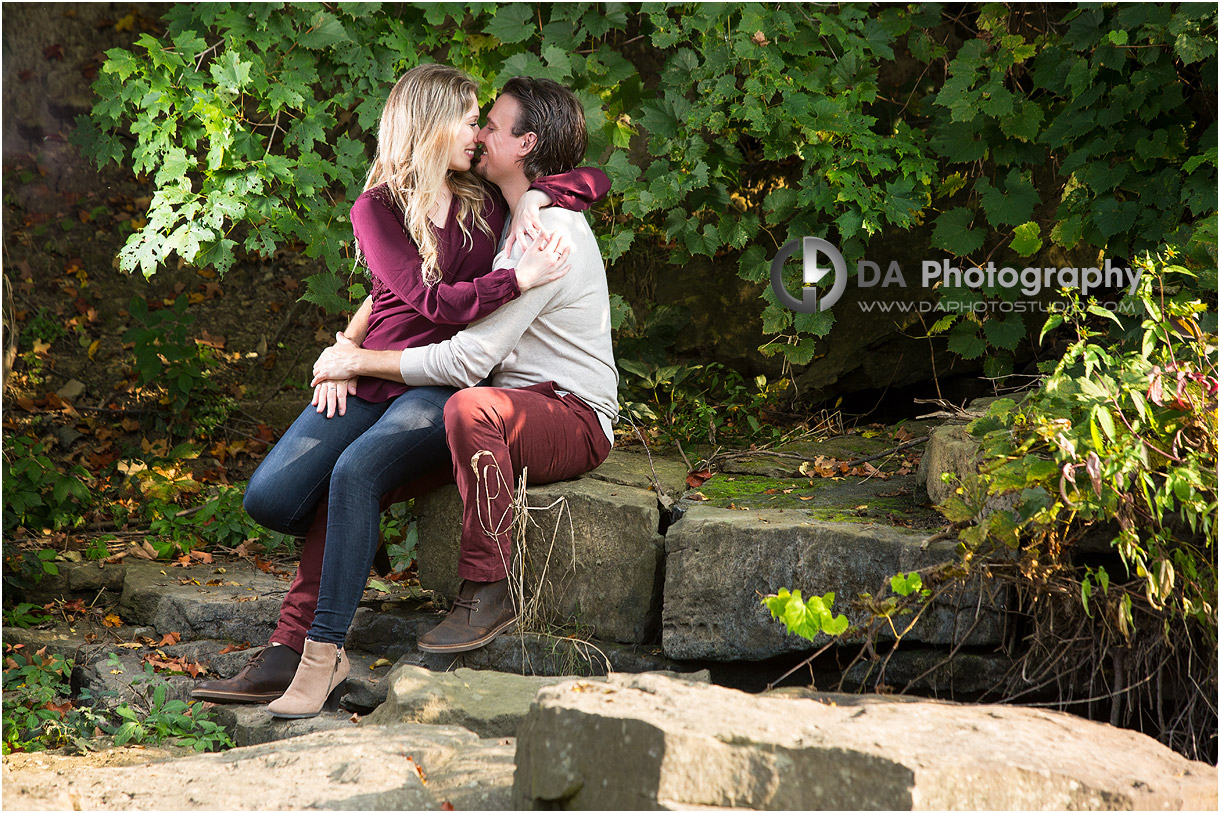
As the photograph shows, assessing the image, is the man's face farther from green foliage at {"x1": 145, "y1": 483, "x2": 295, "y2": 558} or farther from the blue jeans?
green foliage at {"x1": 145, "y1": 483, "x2": 295, "y2": 558}

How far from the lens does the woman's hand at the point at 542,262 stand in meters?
2.76

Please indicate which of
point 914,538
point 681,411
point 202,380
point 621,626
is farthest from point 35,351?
point 914,538

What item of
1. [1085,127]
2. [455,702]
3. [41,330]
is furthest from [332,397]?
[41,330]

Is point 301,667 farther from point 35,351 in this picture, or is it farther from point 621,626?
point 35,351

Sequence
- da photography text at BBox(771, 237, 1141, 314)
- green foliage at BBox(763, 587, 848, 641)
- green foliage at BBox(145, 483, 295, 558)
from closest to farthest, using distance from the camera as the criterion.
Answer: green foliage at BBox(763, 587, 848, 641) < da photography text at BBox(771, 237, 1141, 314) < green foliage at BBox(145, 483, 295, 558)

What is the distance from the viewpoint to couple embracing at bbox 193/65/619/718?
8.77ft

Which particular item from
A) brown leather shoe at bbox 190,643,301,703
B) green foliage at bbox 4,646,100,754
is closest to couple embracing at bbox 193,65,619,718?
brown leather shoe at bbox 190,643,301,703

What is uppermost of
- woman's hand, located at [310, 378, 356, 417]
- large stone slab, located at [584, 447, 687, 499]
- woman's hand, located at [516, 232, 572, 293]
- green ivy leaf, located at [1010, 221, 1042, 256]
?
green ivy leaf, located at [1010, 221, 1042, 256]

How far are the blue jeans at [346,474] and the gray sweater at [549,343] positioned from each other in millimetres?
120

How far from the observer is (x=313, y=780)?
6.46ft

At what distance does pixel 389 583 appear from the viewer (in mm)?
3703

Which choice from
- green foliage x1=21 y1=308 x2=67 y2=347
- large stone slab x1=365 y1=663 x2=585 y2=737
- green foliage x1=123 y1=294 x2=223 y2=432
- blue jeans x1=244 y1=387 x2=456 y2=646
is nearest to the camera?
large stone slab x1=365 y1=663 x2=585 y2=737

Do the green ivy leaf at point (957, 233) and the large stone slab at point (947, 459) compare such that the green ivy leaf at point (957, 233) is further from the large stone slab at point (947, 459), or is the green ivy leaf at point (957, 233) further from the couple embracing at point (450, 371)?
the couple embracing at point (450, 371)

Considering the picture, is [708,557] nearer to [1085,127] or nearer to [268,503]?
[268,503]
